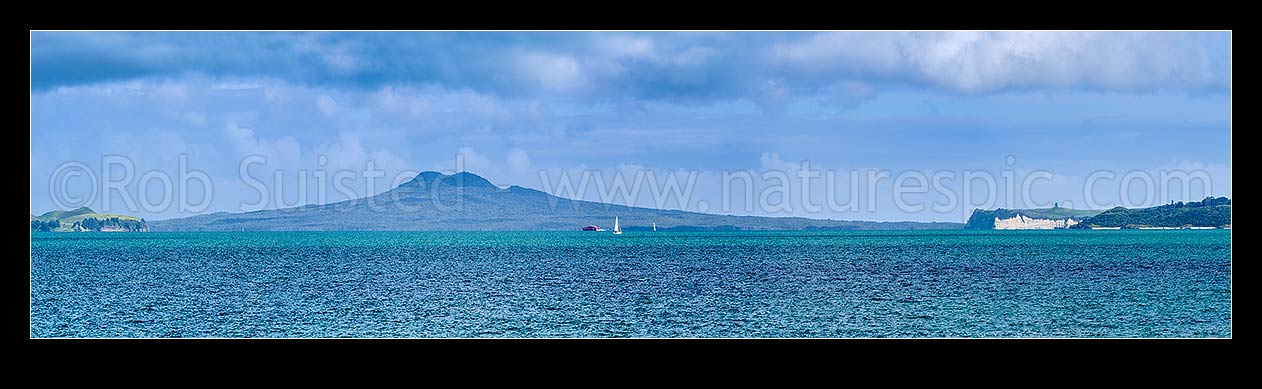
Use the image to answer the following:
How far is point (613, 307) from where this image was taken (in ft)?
109

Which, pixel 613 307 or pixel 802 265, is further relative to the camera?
pixel 802 265
